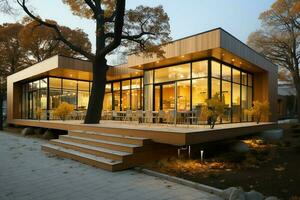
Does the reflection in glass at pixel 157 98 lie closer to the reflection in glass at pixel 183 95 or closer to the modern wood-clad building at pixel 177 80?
the modern wood-clad building at pixel 177 80

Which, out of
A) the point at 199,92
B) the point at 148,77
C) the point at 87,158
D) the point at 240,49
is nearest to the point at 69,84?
the point at 148,77

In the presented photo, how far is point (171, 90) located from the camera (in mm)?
13914

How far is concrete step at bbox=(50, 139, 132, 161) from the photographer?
7.10m

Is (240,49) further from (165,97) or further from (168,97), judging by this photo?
(165,97)

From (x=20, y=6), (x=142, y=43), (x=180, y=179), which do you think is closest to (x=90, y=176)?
(x=180, y=179)

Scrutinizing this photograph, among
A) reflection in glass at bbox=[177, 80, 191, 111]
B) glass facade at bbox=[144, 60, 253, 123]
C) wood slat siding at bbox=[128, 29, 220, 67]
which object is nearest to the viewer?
wood slat siding at bbox=[128, 29, 220, 67]

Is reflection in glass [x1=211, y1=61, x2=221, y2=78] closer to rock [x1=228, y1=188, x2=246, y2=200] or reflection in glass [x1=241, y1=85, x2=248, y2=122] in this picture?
reflection in glass [x1=241, y1=85, x2=248, y2=122]

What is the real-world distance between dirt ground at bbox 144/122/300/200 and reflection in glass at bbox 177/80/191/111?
3.96 metres

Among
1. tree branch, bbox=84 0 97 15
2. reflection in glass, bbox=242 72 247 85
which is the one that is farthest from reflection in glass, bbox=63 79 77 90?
reflection in glass, bbox=242 72 247 85

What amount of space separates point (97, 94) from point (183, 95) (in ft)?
14.2

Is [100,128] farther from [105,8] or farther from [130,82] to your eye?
[130,82]

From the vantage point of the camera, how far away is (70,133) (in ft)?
35.4

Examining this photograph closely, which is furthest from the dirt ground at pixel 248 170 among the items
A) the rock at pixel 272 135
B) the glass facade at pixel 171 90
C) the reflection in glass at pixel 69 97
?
the reflection in glass at pixel 69 97

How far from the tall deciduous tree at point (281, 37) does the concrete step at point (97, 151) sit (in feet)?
62.9
